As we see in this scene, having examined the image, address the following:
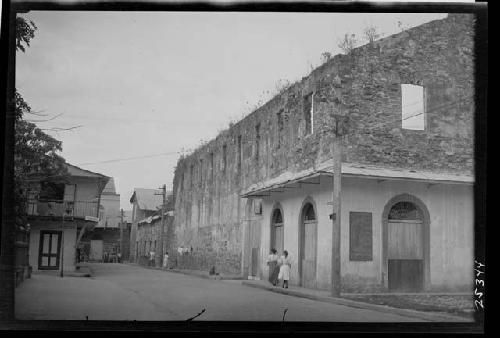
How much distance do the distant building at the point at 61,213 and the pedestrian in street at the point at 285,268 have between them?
4.34 metres

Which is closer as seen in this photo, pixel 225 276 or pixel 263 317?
pixel 263 317

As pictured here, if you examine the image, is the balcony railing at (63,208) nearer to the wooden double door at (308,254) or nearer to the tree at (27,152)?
the tree at (27,152)

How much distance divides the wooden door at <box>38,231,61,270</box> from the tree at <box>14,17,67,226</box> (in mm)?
3277

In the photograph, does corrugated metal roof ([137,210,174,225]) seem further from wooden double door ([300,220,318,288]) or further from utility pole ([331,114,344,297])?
utility pole ([331,114,344,297])

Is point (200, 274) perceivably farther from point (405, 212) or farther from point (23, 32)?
point (23, 32)

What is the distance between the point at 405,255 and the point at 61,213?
704 cm

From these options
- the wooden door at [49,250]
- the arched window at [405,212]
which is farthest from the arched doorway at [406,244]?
the wooden door at [49,250]

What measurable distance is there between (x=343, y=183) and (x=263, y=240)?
3.61 m

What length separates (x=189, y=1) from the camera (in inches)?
277

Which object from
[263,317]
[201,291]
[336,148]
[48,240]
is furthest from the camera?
[48,240]

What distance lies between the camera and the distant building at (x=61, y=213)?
10195mm

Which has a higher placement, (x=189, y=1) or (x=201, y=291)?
(x=189, y=1)

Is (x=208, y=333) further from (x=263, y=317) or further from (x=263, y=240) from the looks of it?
(x=263, y=240)

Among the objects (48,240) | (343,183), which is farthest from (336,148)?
(48,240)
